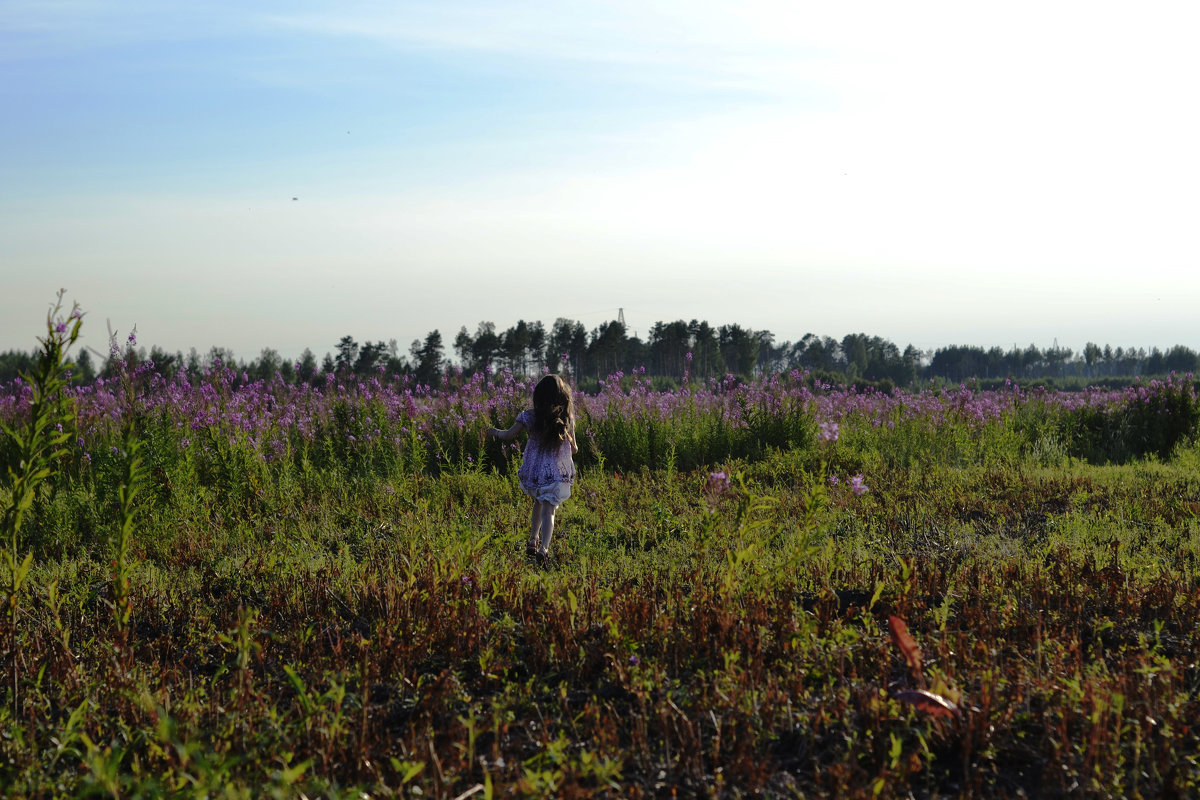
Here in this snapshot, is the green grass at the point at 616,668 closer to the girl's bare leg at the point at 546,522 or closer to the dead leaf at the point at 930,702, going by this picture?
the dead leaf at the point at 930,702

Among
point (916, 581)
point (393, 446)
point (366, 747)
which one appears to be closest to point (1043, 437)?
point (916, 581)

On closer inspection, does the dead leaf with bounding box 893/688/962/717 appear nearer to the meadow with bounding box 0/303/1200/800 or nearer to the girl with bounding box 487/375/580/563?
the meadow with bounding box 0/303/1200/800

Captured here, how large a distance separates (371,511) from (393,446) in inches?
99.1

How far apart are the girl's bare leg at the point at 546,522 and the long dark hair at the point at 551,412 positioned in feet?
1.71

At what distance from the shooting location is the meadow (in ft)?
9.06

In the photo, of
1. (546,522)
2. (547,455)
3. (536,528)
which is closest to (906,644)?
(546,522)

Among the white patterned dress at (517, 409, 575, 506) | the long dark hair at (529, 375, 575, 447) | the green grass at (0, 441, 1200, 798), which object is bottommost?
the green grass at (0, 441, 1200, 798)

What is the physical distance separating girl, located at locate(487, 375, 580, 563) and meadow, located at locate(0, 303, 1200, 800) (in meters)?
0.32

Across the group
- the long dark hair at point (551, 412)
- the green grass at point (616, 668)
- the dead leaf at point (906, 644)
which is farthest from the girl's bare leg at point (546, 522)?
the dead leaf at point (906, 644)

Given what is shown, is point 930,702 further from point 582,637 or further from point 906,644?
point 582,637

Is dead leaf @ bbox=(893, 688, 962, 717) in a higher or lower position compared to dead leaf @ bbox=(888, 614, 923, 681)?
lower

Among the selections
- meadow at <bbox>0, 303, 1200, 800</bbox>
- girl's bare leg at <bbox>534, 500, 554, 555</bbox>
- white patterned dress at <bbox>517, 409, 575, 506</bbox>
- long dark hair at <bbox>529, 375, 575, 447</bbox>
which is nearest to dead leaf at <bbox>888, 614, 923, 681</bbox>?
meadow at <bbox>0, 303, 1200, 800</bbox>

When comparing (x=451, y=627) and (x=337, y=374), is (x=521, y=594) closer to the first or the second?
(x=451, y=627)

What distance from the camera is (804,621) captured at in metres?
3.74
